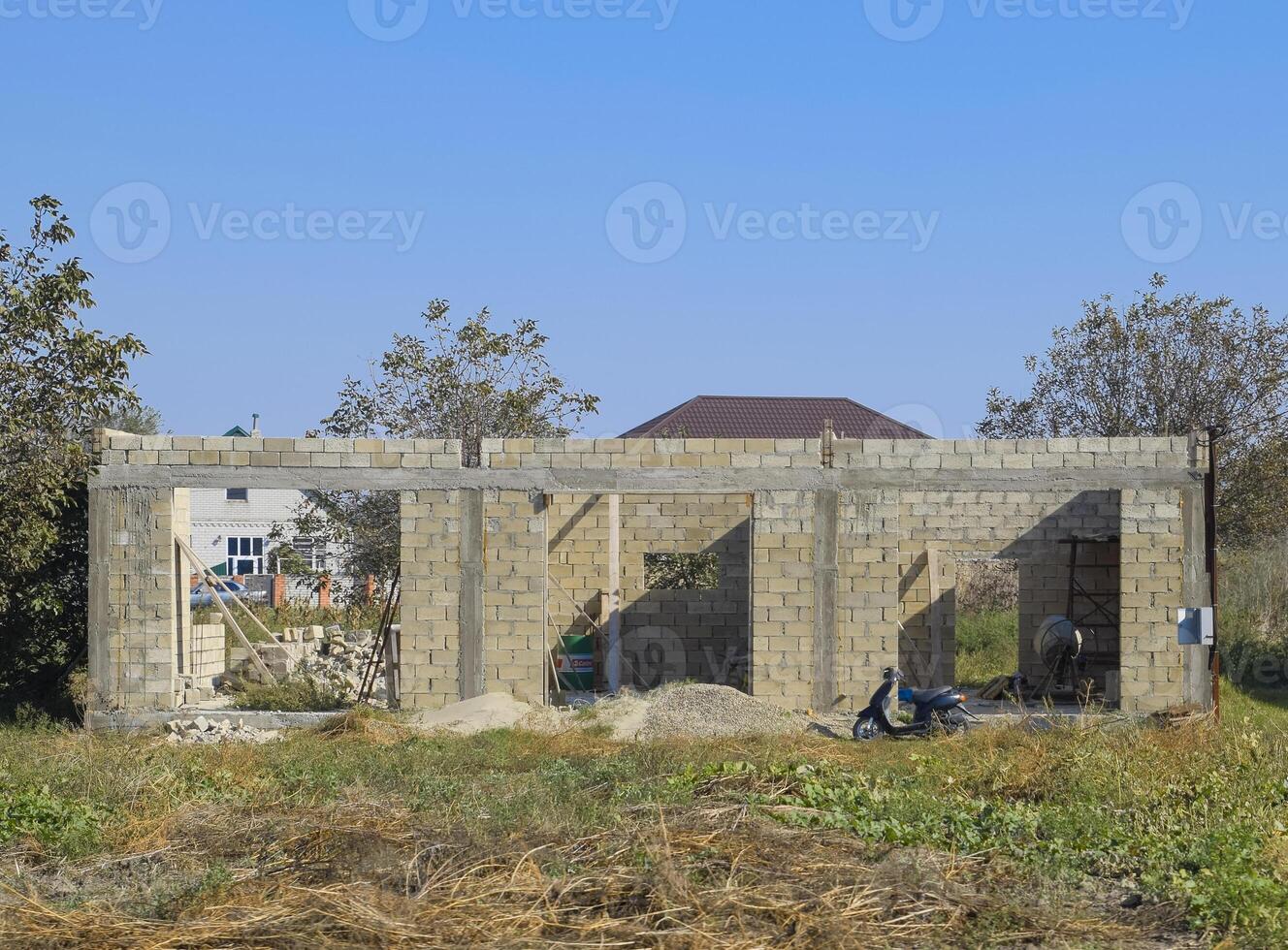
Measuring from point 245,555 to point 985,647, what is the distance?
93.6ft

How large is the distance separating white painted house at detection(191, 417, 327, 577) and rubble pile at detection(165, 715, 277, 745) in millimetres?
28966

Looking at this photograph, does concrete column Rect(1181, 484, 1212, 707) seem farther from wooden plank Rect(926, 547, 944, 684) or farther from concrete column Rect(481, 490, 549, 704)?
concrete column Rect(481, 490, 549, 704)

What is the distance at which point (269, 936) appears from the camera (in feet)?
19.9

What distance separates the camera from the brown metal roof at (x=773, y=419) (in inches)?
1460

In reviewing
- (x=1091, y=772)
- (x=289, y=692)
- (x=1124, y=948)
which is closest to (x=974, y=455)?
(x=1091, y=772)

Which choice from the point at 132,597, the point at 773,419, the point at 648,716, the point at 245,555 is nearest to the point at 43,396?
the point at 132,597

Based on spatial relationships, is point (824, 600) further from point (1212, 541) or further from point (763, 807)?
point (763, 807)

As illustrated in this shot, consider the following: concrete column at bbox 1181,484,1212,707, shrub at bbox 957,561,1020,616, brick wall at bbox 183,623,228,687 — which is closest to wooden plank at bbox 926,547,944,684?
concrete column at bbox 1181,484,1212,707

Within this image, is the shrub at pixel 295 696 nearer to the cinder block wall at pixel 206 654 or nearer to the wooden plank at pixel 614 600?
the cinder block wall at pixel 206 654

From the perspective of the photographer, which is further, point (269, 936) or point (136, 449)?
point (136, 449)

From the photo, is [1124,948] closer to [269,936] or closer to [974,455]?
[269,936]

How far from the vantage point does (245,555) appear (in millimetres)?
44375

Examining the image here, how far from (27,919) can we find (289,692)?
1013 centimetres

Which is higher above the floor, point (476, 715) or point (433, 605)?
point (433, 605)
